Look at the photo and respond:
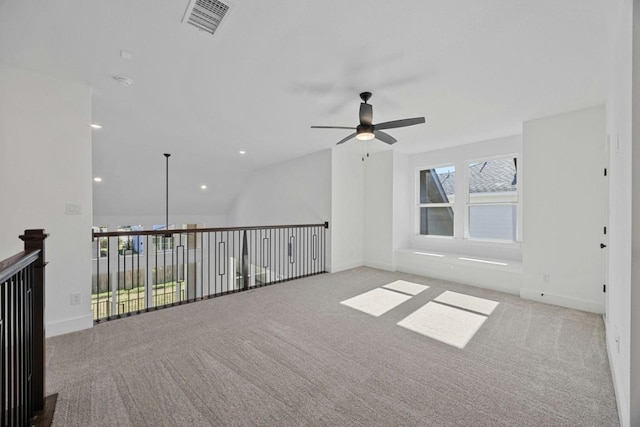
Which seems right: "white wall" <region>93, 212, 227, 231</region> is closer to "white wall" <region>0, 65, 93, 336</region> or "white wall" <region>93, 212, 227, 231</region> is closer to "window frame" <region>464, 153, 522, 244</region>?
"white wall" <region>0, 65, 93, 336</region>

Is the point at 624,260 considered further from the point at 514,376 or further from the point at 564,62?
the point at 564,62

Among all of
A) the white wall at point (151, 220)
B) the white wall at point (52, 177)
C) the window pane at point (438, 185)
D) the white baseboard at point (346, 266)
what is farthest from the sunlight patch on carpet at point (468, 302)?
the white wall at point (151, 220)

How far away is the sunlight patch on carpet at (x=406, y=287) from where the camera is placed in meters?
4.18

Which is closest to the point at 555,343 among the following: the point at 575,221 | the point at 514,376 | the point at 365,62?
the point at 514,376

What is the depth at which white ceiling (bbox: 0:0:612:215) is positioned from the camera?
1.83m

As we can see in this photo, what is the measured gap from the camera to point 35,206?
260 cm

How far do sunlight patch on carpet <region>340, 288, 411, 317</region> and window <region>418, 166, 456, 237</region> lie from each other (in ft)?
7.54

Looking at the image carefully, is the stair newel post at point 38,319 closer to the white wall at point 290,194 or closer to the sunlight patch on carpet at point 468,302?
the sunlight patch on carpet at point 468,302

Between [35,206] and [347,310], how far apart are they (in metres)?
3.42

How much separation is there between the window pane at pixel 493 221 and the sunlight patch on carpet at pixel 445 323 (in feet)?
7.38

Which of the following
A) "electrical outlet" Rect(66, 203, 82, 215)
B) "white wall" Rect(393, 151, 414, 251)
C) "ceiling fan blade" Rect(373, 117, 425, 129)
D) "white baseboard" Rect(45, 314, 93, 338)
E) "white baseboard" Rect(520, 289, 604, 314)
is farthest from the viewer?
"white wall" Rect(393, 151, 414, 251)

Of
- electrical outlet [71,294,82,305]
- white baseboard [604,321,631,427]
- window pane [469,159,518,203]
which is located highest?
window pane [469,159,518,203]

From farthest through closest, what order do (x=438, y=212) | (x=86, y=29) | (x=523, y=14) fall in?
1. (x=438, y=212)
2. (x=86, y=29)
3. (x=523, y=14)

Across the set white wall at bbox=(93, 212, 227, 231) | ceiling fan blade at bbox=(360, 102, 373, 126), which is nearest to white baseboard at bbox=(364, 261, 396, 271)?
ceiling fan blade at bbox=(360, 102, 373, 126)
